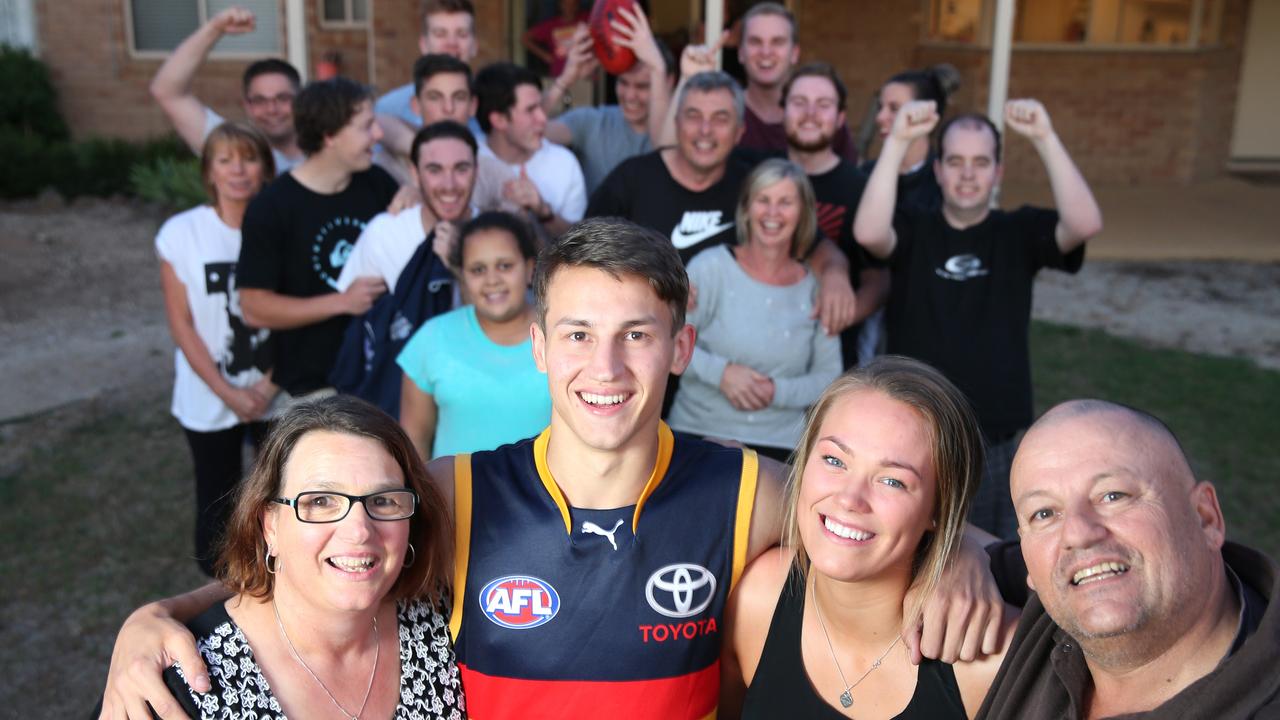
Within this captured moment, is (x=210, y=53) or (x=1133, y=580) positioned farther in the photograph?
(x=210, y=53)

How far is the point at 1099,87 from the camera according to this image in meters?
14.2

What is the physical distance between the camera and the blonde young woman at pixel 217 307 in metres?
4.49

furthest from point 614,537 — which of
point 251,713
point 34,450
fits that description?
point 34,450

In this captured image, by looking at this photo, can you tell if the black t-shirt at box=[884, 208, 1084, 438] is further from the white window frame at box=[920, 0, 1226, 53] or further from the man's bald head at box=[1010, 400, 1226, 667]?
the white window frame at box=[920, 0, 1226, 53]

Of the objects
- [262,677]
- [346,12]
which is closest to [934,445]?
[262,677]

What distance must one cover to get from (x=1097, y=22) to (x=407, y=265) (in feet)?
42.5

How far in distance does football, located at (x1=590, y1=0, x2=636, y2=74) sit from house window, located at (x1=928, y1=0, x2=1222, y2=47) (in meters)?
9.74

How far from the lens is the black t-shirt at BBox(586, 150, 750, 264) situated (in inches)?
174

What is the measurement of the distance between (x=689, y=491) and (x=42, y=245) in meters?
11.3

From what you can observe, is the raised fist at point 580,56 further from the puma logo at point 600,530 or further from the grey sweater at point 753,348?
the puma logo at point 600,530

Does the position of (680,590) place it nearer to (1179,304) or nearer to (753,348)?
(753,348)

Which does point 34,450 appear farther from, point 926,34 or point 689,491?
point 926,34

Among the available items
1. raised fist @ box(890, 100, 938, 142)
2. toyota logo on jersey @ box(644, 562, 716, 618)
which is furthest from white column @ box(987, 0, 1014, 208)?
toyota logo on jersey @ box(644, 562, 716, 618)

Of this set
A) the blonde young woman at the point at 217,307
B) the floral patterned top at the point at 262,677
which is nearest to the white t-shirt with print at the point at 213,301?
the blonde young woman at the point at 217,307
